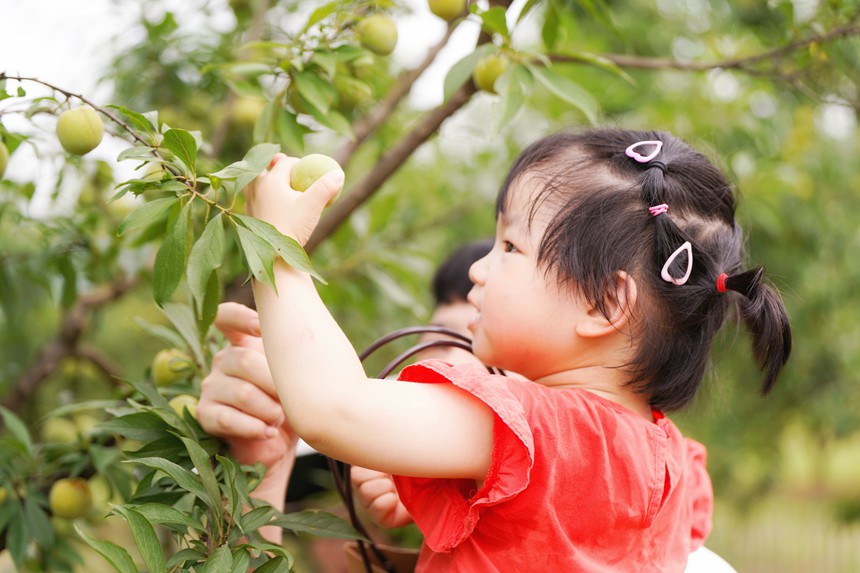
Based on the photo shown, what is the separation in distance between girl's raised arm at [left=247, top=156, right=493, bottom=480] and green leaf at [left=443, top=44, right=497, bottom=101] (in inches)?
14.5

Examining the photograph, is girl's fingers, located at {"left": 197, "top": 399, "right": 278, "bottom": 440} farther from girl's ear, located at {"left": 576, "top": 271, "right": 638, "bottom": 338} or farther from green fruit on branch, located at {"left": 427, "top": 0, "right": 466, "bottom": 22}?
green fruit on branch, located at {"left": 427, "top": 0, "right": 466, "bottom": 22}

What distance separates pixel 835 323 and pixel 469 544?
10.3ft

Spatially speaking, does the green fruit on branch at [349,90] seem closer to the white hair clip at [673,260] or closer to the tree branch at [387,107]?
the tree branch at [387,107]

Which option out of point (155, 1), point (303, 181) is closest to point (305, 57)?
point (303, 181)

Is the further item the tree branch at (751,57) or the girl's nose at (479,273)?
the tree branch at (751,57)

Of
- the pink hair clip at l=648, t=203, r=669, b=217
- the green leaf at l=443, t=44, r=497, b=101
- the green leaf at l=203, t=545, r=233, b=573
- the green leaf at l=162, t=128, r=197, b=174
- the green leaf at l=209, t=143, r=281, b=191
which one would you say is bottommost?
the green leaf at l=203, t=545, r=233, b=573

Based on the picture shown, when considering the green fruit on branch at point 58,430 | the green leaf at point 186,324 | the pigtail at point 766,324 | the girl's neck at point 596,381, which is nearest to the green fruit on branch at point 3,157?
the green leaf at point 186,324

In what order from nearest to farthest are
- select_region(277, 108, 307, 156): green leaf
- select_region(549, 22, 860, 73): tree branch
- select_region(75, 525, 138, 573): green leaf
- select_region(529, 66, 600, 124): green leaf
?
select_region(75, 525, 138, 573): green leaf
select_region(277, 108, 307, 156): green leaf
select_region(529, 66, 600, 124): green leaf
select_region(549, 22, 860, 73): tree branch

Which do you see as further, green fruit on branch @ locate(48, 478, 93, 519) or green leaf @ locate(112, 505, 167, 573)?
green fruit on branch @ locate(48, 478, 93, 519)

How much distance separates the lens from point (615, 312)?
97 cm

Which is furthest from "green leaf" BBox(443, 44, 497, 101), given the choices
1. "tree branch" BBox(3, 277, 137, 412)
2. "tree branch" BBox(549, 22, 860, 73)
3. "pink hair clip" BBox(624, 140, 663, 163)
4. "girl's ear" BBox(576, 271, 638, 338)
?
"tree branch" BBox(3, 277, 137, 412)

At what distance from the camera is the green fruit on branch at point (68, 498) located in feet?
4.10

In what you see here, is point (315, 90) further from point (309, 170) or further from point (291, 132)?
point (309, 170)

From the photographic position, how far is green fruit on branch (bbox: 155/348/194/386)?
1187 millimetres
